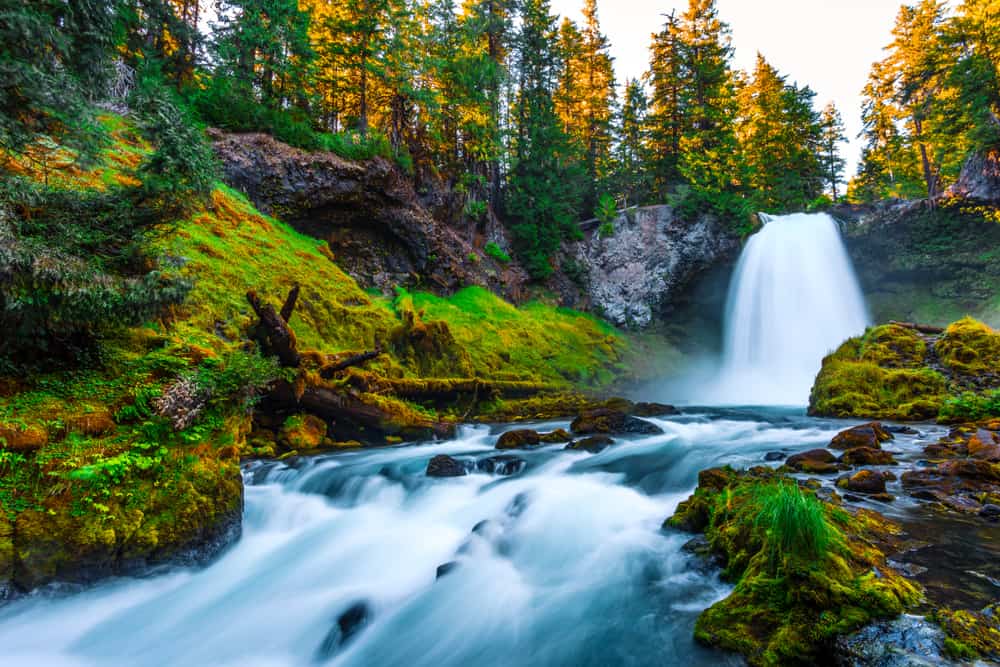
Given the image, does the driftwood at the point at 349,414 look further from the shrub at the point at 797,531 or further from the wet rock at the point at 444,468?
the shrub at the point at 797,531

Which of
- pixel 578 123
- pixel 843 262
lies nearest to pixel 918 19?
pixel 843 262

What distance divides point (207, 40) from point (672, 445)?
68.0 ft

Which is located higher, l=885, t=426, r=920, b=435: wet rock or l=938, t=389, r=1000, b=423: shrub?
l=938, t=389, r=1000, b=423: shrub

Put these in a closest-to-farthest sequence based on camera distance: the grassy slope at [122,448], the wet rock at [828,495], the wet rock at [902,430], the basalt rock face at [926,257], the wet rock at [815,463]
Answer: the grassy slope at [122,448], the wet rock at [828,495], the wet rock at [815,463], the wet rock at [902,430], the basalt rock face at [926,257]

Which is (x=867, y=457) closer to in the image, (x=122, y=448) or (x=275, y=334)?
(x=122, y=448)

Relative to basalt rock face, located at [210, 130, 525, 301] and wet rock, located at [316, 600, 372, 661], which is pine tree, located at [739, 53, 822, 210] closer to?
basalt rock face, located at [210, 130, 525, 301]

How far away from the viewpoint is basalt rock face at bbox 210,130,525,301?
1488 cm

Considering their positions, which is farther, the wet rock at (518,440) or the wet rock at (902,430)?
the wet rock at (518,440)

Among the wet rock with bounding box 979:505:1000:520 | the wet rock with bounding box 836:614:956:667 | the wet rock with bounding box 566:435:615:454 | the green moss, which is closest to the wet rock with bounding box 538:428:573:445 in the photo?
the wet rock with bounding box 566:435:615:454

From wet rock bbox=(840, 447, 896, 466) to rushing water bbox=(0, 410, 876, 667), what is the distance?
139cm

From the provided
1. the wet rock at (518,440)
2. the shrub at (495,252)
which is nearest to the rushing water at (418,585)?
the wet rock at (518,440)

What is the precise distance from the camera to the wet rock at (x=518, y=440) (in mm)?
8734

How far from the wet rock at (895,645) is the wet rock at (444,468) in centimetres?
543

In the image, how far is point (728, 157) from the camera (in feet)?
83.0
